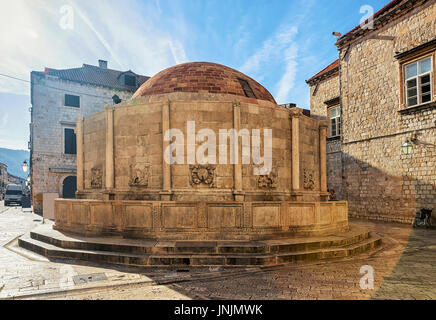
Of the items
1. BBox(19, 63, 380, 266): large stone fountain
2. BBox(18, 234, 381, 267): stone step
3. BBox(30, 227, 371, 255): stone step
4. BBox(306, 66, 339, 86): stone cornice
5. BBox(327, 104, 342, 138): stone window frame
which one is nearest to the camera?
BBox(18, 234, 381, 267): stone step

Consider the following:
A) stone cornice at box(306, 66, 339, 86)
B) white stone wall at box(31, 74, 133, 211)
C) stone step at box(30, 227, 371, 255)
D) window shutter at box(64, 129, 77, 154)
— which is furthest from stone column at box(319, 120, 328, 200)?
white stone wall at box(31, 74, 133, 211)

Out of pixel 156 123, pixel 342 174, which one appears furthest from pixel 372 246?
pixel 342 174

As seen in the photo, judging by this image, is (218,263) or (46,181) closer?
(218,263)

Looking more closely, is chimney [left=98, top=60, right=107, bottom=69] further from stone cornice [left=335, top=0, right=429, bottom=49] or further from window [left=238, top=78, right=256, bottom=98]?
window [left=238, top=78, right=256, bottom=98]

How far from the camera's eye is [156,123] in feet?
31.6

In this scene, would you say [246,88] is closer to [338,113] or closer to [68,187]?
[338,113]

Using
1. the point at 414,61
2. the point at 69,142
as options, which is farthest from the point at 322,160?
the point at 69,142

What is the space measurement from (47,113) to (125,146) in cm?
1911

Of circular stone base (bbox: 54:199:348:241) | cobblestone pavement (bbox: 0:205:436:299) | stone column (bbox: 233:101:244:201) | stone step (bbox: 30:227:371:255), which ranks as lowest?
cobblestone pavement (bbox: 0:205:436:299)

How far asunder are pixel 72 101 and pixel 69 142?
397 cm

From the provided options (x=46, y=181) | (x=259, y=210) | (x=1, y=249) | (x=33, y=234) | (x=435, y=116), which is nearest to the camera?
(x=259, y=210)

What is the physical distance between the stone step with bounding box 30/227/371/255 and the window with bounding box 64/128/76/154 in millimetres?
18852

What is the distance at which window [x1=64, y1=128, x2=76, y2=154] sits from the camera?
25062 mm

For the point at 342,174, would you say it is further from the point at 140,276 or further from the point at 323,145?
the point at 140,276
